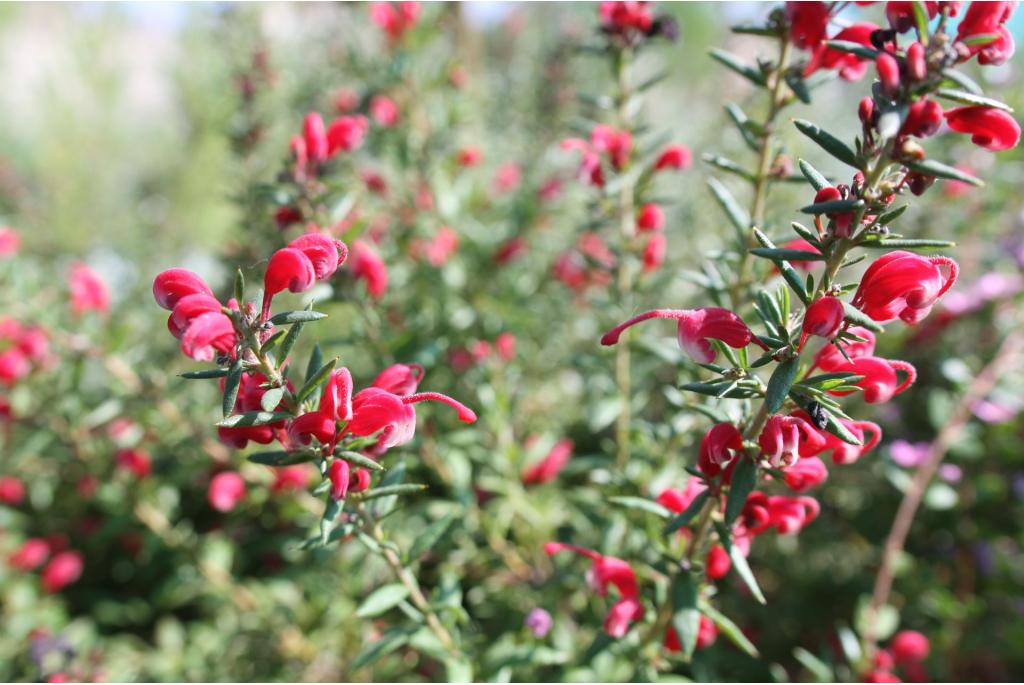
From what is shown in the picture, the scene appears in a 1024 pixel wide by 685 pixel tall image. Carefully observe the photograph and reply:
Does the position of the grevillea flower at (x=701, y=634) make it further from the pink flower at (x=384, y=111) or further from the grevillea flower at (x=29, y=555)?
the grevillea flower at (x=29, y=555)

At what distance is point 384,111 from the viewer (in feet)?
8.89

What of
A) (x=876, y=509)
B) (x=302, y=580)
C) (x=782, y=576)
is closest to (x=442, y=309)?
(x=302, y=580)

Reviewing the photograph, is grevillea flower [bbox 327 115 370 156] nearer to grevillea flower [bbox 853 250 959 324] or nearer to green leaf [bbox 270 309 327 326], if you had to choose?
green leaf [bbox 270 309 327 326]

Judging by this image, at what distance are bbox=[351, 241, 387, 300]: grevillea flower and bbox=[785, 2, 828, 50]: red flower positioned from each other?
3.89ft

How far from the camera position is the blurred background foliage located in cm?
206

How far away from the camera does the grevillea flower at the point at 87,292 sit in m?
2.47

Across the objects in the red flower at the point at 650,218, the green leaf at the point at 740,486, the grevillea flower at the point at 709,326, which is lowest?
the green leaf at the point at 740,486

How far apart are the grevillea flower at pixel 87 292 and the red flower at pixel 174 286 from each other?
1.75m

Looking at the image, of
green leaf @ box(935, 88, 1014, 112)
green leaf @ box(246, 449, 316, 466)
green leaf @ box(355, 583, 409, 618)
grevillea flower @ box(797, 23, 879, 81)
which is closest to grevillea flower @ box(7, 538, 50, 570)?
green leaf @ box(355, 583, 409, 618)

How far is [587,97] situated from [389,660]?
178cm

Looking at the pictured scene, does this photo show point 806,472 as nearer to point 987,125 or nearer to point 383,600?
point 987,125

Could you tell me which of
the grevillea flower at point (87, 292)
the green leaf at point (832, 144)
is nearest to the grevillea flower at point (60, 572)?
the grevillea flower at point (87, 292)

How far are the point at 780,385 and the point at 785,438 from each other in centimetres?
9

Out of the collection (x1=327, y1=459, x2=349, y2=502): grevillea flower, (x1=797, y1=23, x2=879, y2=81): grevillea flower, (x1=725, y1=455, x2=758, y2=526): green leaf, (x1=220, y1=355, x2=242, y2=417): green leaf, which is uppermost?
(x1=797, y1=23, x2=879, y2=81): grevillea flower
